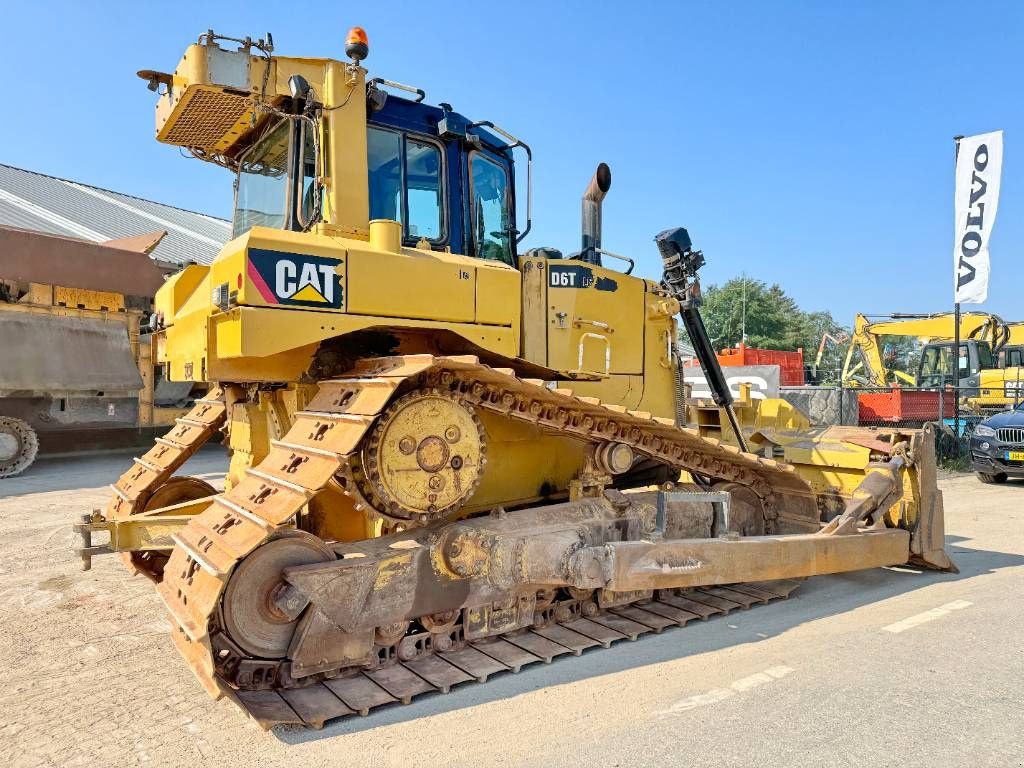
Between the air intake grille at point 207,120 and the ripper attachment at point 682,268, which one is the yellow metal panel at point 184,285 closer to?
the air intake grille at point 207,120

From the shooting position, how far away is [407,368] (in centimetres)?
364

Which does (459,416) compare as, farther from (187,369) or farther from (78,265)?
(78,265)

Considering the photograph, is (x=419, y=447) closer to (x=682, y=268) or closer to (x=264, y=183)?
(x=264, y=183)

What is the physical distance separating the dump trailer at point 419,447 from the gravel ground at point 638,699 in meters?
0.22

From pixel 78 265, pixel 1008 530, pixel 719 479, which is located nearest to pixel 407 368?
pixel 719 479

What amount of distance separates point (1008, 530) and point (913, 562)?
291cm

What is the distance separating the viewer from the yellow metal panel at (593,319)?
5.01 m

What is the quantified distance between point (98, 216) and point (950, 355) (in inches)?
1049

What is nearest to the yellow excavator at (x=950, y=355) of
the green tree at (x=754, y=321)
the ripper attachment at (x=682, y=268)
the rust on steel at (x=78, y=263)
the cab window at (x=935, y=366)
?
the cab window at (x=935, y=366)

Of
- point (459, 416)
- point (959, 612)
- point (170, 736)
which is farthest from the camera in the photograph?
point (959, 612)

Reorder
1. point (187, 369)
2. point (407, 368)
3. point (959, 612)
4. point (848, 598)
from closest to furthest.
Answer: point (407, 368)
point (187, 369)
point (959, 612)
point (848, 598)

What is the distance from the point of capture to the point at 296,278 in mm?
3779

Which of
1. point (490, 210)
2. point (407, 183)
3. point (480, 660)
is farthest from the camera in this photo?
point (490, 210)

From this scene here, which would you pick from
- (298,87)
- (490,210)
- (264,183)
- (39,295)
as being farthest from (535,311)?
(39,295)
